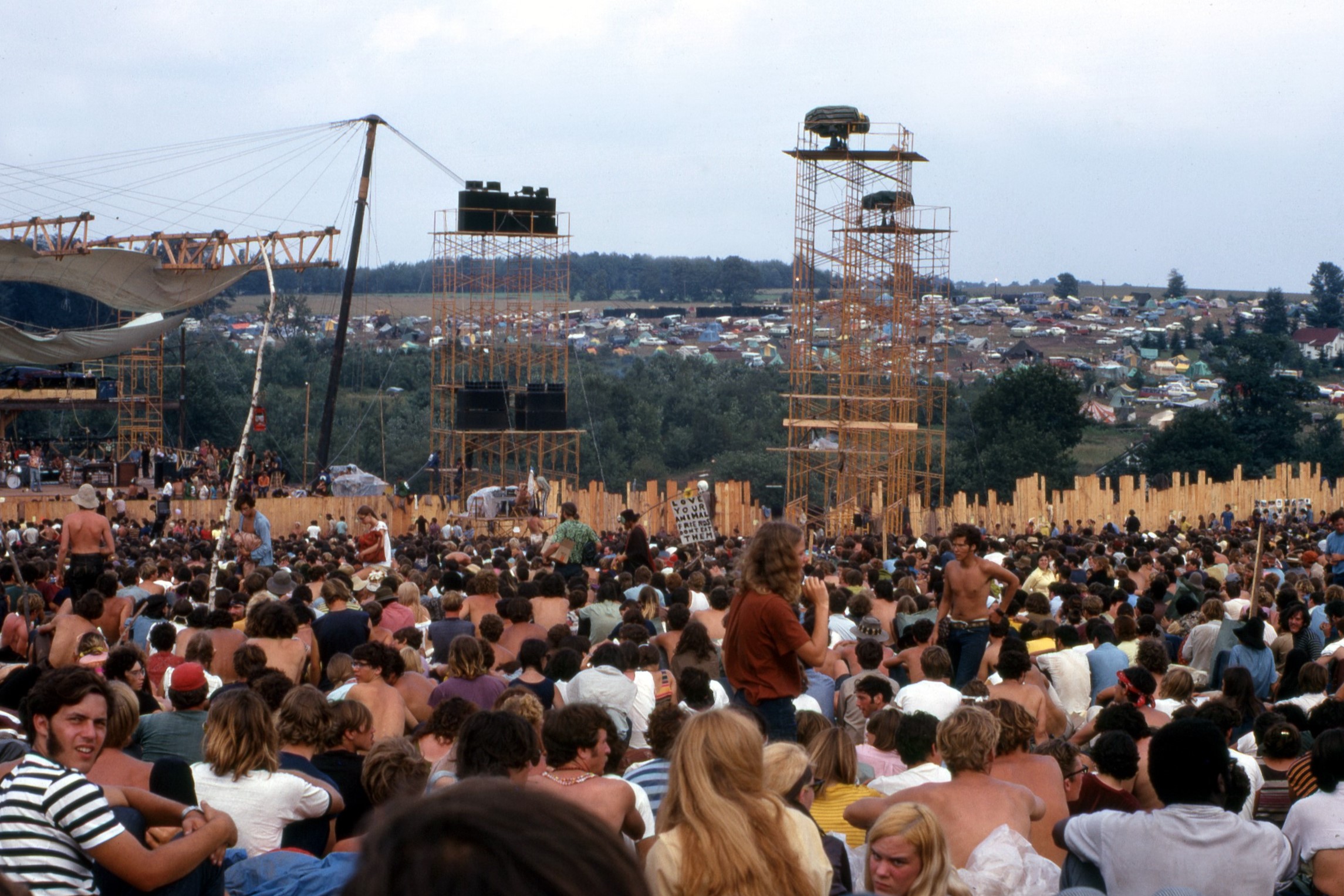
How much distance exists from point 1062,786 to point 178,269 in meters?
40.0

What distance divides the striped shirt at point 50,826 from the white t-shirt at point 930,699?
4677 millimetres

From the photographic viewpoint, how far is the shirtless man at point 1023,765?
6.25 m

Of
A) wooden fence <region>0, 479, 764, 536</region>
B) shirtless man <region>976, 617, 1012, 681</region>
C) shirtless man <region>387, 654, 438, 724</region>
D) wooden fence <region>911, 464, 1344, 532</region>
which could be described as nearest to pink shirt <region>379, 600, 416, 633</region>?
shirtless man <region>387, 654, 438, 724</region>

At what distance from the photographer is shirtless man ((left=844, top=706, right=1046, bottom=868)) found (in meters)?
5.34

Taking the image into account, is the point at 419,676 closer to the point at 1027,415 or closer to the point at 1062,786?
the point at 1062,786

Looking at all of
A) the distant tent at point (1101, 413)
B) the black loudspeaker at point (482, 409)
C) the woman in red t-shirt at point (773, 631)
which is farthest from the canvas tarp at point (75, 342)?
the distant tent at point (1101, 413)

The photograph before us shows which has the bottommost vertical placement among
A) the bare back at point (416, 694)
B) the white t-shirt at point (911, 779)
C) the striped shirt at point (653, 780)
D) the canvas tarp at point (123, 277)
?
the bare back at point (416, 694)

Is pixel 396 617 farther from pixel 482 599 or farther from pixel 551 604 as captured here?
pixel 551 604

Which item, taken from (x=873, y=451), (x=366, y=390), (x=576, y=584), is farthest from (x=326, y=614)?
(x=366, y=390)

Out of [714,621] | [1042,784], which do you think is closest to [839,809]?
[1042,784]

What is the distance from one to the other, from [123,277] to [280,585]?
3296cm

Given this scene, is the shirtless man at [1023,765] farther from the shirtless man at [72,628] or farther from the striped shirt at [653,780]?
the shirtless man at [72,628]

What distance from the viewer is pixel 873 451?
4903cm

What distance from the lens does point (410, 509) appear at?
3634cm
